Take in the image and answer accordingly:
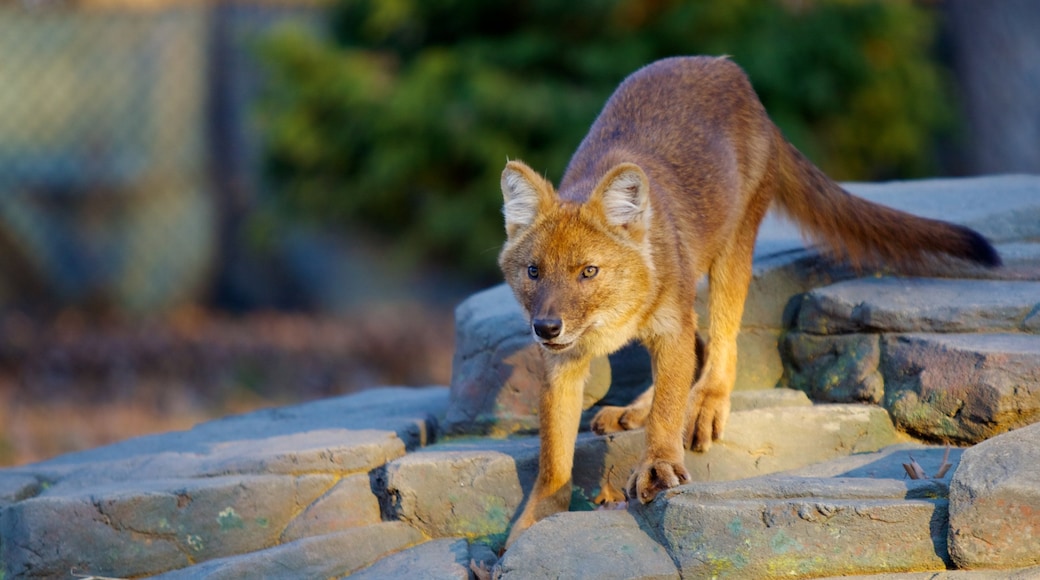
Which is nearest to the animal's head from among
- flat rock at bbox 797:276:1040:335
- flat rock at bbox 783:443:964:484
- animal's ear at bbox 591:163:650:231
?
animal's ear at bbox 591:163:650:231

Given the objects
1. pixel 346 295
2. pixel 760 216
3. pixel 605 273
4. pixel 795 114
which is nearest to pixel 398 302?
pixel 346 295

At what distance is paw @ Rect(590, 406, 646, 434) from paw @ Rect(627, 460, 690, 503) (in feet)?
2.04

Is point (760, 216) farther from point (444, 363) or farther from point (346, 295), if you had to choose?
point (346, 295)

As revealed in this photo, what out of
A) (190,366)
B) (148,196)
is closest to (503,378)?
(190,366)

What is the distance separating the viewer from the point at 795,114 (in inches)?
426

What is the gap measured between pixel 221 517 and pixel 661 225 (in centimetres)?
216

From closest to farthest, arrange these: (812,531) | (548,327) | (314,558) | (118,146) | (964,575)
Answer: (964,575), (812,531), (548,327), (314,558), (118,146)

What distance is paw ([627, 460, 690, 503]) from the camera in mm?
4336

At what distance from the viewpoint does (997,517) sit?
381cm

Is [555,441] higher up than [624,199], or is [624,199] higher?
[624,199]

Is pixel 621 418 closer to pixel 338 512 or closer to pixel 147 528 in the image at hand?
pixel 338 512

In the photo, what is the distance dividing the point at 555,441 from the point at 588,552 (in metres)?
0.65

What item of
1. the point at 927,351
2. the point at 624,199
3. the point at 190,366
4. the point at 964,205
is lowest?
the point at 190,366

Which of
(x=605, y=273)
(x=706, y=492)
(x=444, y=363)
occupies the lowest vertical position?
(x=444, y=363)
